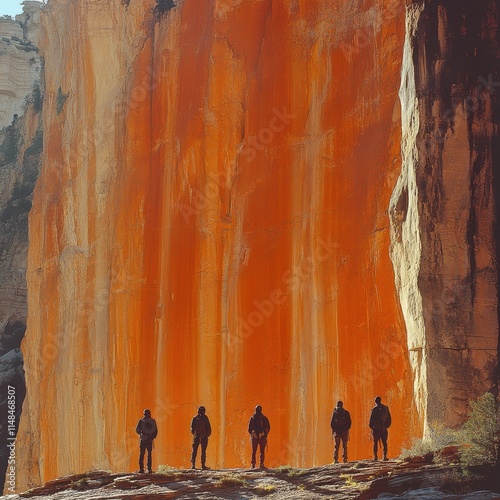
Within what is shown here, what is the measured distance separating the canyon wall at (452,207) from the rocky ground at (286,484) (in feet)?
6.72

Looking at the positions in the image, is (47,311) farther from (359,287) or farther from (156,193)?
(359,287)

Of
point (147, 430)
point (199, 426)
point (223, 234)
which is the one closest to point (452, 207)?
point (199, 426)

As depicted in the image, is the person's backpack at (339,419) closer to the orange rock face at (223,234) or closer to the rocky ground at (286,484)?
the rocky ground at (286,484)

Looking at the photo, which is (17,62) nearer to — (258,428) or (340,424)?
(258,428)

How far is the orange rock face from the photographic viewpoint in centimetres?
2841

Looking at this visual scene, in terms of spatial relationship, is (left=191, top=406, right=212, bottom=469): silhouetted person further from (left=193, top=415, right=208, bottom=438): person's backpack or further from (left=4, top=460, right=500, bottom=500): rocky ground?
(left=4, top=460, right=500, bottom=500): rocky ground

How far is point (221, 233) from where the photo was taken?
32.3 meters

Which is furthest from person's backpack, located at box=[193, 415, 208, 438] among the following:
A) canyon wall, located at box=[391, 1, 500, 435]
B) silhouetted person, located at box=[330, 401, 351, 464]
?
canyon wall, located at box=[391, 1, 500, 435]

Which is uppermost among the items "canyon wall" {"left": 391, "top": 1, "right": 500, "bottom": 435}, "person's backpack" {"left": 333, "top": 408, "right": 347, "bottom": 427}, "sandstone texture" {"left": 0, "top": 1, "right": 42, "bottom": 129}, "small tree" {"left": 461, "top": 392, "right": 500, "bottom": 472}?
"sandstone texture" {"left": 0, "top": 1, "right": 42, "bottom": 129}

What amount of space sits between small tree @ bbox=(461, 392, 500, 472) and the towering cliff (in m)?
5.60

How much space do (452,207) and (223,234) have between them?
1491 centimetres

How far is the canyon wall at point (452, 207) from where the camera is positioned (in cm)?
1730

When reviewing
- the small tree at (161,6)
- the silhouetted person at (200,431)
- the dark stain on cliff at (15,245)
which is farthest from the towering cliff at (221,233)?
the dark stain on cliff at (15,245)

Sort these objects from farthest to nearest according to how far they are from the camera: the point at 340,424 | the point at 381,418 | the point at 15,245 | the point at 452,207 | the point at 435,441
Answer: the point at 15,245, the point at 340,424, the point at 381,418, the point at 452,207, the point at 435,441
